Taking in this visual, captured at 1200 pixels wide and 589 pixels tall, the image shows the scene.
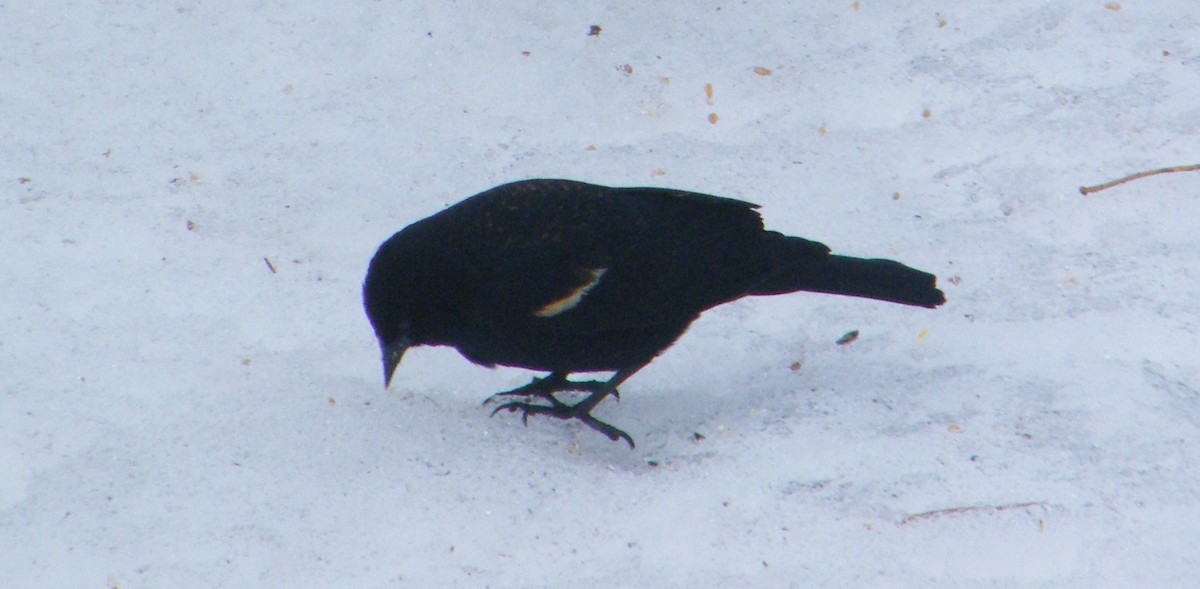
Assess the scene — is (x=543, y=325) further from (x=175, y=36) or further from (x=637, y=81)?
(x=175, y=36)

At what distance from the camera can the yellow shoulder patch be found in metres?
3.39

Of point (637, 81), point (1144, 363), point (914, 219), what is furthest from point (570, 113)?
point (1144, 363)

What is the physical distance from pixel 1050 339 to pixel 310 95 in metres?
2.71

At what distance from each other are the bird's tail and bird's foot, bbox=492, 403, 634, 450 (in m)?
0.54

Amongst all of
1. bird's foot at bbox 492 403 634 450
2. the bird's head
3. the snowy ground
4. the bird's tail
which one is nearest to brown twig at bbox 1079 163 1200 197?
the snowy ground

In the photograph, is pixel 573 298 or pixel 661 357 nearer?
pixel 573 298

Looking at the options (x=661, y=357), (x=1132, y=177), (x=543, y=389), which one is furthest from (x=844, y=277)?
(x=1132, y=177)

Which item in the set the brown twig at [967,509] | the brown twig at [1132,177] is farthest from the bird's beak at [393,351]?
the brown twig at [1132,177]

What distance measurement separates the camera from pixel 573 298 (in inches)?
135

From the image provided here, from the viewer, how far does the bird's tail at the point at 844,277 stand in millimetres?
3701

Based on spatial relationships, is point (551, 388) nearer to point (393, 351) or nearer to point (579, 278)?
point (579, 278)

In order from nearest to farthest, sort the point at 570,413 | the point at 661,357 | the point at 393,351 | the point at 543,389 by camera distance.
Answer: the point at 393,351, the point at 570,413, the point at 543,389, the point at 661,357

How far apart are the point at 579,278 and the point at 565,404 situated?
57 centimetres

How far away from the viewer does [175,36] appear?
5.10 meters
